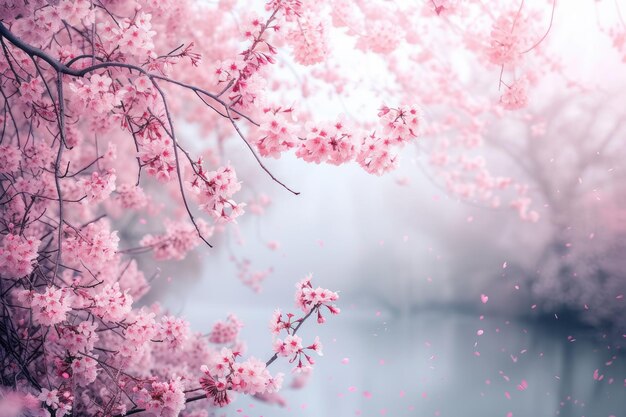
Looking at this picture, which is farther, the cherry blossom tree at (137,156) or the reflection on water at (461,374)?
the reflection on water at (461,374)

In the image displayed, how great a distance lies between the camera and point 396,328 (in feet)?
33.2

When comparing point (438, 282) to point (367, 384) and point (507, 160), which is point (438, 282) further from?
point (367, 384)

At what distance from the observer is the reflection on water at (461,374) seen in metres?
5.50

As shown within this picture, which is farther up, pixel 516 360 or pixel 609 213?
pixel 609 213

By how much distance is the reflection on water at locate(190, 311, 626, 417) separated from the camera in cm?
550

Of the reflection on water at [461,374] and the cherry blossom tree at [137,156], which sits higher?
the reflection on water at [461,374]

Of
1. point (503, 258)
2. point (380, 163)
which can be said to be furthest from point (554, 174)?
point (380, 163)

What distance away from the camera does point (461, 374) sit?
674 centimetres

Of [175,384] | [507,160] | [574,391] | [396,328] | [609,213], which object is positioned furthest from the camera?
[396,328]

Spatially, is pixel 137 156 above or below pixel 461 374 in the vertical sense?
below

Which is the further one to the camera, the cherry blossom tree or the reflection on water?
the reflection on water

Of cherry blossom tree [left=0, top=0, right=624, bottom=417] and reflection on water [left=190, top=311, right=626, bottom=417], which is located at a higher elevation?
reflection on water [left=190, top=311, right=626, bottom=417]

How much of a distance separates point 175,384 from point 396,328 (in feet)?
27.3

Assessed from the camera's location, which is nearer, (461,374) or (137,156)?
(137,156)
